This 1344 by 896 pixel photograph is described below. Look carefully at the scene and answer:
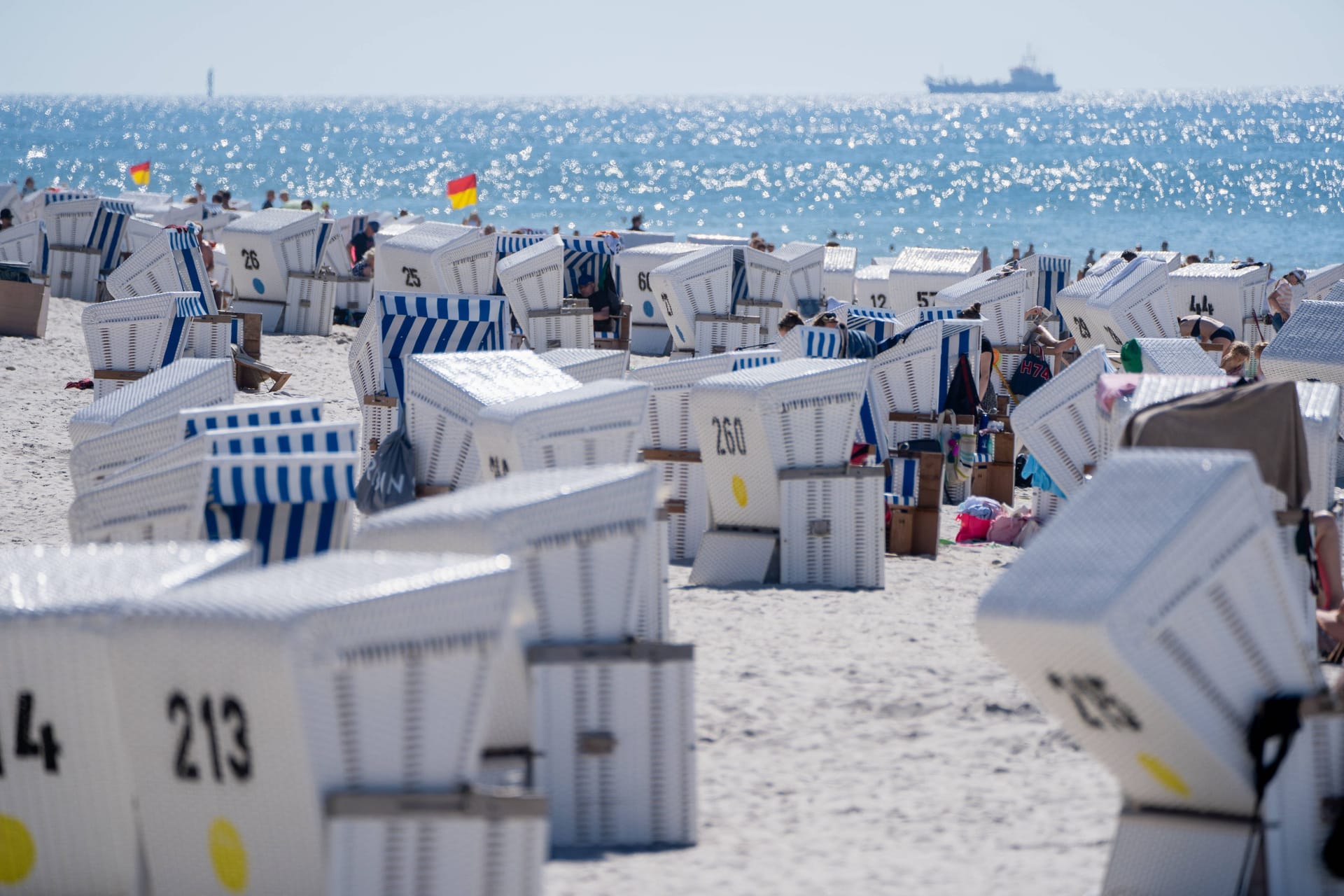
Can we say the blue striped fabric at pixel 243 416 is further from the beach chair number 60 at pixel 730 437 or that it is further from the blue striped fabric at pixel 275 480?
the beach chair number 60 at pixel 730 437

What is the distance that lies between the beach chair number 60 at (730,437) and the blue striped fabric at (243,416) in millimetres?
2354

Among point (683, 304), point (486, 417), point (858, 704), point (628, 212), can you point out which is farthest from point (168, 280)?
point (628, 212)

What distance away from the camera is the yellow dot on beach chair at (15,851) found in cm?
396

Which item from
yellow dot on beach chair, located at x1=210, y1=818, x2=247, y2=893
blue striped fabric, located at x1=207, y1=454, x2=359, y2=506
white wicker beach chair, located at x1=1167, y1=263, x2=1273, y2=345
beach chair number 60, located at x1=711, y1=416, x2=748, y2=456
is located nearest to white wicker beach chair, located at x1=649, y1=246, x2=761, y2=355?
white wicker beach chair, located at x1=1167, y1=263, x2=1273, y2=345

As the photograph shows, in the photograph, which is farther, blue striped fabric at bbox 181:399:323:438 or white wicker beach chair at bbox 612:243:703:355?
white wicker beach chair at bbox 612:243:703:355

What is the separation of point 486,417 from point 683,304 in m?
10.3

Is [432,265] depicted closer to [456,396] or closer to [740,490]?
[740,490]

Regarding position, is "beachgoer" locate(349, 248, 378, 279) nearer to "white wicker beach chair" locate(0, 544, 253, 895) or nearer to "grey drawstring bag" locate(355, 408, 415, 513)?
"grey drawstring bag" locate(355, 408, 415, 513)

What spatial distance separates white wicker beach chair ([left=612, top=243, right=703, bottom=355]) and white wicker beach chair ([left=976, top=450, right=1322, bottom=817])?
47.9 ft

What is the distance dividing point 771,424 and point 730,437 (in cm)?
27

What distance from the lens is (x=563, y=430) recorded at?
21.9ft

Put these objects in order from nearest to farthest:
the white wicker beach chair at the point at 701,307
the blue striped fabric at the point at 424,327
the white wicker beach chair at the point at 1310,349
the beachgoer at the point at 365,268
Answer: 1. the white wicker beach chair at the point at 1310,349
2. the blue striped fabric at the point at 424,327
3. the white wicker beach chair at the point at 701,307
4. the beachgoer at the point at 365,268

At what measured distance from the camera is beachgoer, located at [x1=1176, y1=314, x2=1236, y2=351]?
44.6 feet

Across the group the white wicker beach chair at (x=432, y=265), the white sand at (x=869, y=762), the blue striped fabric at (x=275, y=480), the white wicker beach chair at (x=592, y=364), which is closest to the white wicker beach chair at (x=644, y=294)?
the white wicker beach chair at (x=432, y=265)
